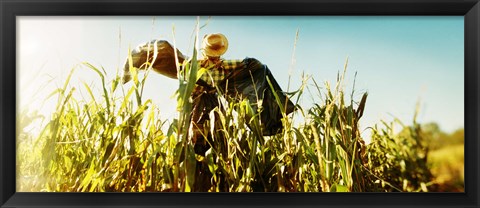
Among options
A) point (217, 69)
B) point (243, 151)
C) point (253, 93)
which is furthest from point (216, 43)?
point (243, 151)

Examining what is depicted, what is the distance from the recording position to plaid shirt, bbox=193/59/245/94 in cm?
168

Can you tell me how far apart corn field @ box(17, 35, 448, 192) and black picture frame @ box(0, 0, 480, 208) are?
0.03 meters

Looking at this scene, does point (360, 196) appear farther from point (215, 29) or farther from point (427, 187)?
point (215, 29)

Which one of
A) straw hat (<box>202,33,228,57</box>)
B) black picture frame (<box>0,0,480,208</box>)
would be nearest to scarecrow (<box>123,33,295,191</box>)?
straw hat (<box>202,33,228,57</box>)

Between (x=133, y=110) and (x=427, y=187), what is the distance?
1021 millimetres

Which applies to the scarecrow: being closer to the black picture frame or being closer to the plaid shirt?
the plaid shirt

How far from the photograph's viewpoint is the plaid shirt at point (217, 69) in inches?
66.3

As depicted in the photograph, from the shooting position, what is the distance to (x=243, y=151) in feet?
5.42

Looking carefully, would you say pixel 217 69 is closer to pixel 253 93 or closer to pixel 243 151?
pixel 253 93
